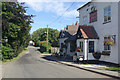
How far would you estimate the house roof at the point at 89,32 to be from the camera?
14.7m

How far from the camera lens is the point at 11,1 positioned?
19.3 m

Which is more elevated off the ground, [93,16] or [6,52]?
[93,16]

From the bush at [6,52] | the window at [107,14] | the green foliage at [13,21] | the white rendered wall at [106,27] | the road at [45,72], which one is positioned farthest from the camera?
the bush at [6,52]

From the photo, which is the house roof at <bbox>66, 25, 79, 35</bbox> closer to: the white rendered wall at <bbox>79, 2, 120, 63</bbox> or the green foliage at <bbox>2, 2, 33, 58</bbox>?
the green foliage at <bbox>2, 2, 33, 58</bbox>

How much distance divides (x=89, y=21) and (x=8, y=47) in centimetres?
1250

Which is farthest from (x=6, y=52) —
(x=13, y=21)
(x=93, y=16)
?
(x=93, y=16)

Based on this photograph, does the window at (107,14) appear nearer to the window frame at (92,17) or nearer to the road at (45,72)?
the window frame at (92,17)

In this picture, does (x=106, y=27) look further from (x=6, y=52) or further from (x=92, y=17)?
(x=6, y=52)

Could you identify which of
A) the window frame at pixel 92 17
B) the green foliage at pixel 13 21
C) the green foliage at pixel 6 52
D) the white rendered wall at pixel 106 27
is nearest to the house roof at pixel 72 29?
the green foliage at pixel 13 21

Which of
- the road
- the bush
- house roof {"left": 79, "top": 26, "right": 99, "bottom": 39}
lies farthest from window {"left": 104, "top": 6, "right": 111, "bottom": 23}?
the bush

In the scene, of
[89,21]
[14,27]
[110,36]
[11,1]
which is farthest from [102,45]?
[11,1]

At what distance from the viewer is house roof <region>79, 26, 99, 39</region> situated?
48.2 feet

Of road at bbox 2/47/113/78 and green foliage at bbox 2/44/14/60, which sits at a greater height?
green foliage at bbox 2/44/14/60

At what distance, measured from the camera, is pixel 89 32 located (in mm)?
15148
